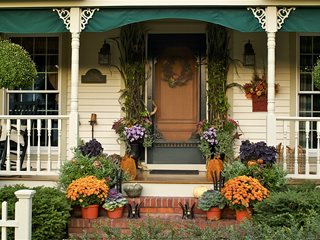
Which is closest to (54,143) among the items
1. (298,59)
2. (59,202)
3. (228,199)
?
(59,202)

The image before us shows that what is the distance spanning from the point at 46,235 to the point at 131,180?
1963 mm

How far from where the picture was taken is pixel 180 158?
9328 millimetres

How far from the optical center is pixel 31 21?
26.5 ft

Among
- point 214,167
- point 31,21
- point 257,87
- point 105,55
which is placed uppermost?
point 31,21

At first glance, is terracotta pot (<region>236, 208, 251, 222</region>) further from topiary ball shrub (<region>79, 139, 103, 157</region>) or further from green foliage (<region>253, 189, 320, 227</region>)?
topiary ball shrub (<region>79, 139, 103, 157</region>)

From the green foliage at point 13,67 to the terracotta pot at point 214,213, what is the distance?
310 centimetres

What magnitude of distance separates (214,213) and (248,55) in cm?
352

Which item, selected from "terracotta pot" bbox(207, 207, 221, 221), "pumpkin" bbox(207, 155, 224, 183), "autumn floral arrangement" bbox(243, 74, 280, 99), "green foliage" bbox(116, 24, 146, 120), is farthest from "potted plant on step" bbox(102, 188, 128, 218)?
"autumn floral arrangement" bbox(243, 74, 280, 99)

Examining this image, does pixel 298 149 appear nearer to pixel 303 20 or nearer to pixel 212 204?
pixel 303 20

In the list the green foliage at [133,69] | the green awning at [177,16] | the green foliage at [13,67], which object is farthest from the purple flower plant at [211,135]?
the green foliage at [13,67]

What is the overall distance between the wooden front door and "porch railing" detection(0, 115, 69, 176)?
182 centimetres

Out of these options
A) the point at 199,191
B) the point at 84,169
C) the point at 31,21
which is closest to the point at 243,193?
the point at 199,191

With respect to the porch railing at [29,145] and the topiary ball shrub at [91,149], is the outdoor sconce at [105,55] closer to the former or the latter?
the porch railing at [29,145]

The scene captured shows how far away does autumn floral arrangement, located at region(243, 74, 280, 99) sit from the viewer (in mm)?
9172
